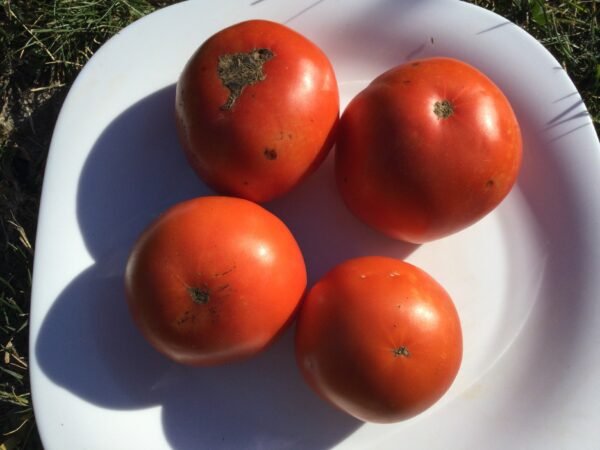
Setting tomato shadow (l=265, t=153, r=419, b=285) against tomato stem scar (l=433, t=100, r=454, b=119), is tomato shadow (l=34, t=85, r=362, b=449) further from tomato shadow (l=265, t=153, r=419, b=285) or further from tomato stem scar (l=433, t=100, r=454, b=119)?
tomato stem scar (l=433, t=100, r=454, b=119)

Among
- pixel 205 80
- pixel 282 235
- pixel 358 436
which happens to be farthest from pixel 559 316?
pixel 205 80

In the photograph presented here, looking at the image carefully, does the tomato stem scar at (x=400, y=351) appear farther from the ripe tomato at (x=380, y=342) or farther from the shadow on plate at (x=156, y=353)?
the shadow on plate at (x=156, y=353)

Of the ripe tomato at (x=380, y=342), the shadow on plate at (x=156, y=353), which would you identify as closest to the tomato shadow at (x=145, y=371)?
the shadow on plate at (x=156, y=353)

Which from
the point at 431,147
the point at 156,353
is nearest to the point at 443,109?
the point at 431,147

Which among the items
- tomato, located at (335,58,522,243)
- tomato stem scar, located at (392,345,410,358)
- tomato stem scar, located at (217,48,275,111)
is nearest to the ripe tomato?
tomato stem scar, located at (392,345,410,358)

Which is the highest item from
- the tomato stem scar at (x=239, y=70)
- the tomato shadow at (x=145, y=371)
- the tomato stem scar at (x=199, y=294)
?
the tomato stem scar at (x=239, y=70)

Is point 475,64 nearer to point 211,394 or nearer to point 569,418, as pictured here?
point 569,418

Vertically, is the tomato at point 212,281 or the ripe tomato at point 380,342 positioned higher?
the tomato at point 212,281

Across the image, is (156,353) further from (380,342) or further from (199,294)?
(380,342)
